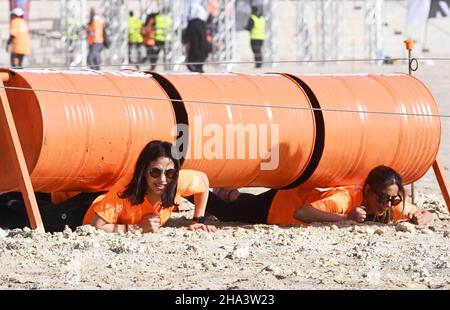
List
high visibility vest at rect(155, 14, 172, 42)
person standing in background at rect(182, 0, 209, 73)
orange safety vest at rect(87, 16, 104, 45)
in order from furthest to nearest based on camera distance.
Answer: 1. orange safety vest at rect(87, 16, 104, 45)
2. high visibility vest at rect(155, 14, 172, 42)
3. person standing in background at rect(182, 0, 209, 73)

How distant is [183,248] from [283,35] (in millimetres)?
25985

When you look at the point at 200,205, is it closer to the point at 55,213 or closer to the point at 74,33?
the point at 55,213

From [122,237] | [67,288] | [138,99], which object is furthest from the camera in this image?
[138,99]

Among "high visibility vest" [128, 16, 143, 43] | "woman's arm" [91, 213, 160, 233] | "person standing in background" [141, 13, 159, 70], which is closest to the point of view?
"woman's arm" [91, 213, 160, 233]

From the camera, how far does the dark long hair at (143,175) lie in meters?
8.44

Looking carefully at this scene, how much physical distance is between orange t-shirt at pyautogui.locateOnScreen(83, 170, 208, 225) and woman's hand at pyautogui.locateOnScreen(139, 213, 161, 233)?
0.08m

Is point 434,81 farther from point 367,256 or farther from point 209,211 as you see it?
point 367,256

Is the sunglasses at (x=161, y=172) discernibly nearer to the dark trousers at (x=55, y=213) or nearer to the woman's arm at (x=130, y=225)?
the woman's arm at (x=130, y=225)

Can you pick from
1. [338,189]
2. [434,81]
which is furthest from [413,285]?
[434,81]

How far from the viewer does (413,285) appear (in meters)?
6.71

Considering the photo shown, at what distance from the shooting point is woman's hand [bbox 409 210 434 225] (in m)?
9.30

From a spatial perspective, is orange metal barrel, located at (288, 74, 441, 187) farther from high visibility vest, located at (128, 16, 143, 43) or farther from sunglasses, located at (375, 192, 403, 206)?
high visibility vest, located at (128, 16, 143, 43)

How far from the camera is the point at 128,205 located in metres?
8.54

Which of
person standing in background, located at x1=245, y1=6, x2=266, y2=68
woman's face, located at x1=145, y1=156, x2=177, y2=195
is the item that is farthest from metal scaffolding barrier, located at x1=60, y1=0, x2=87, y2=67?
woman's face, located at x1=145, y1=156, x2=177, y2=195
